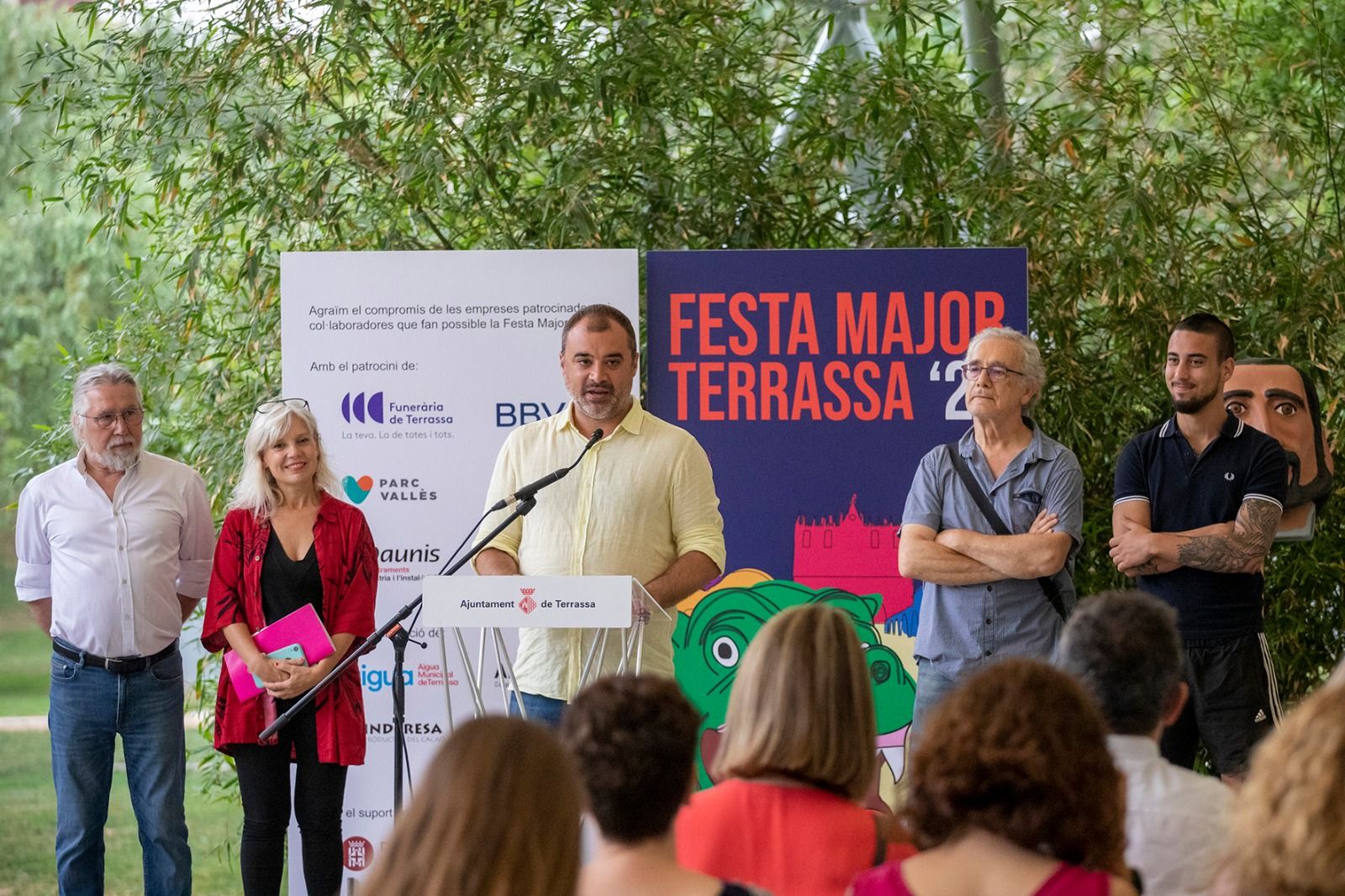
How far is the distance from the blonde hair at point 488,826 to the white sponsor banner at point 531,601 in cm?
191

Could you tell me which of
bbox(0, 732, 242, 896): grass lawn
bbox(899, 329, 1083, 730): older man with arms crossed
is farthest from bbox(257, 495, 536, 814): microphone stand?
bbox(0, 732, 242, 896): grass lawn

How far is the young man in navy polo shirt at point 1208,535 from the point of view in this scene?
164 inches

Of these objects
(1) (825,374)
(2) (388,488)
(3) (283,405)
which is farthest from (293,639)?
(1) (825,374)

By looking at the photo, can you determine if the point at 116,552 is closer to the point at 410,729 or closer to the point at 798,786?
the point at 410,729

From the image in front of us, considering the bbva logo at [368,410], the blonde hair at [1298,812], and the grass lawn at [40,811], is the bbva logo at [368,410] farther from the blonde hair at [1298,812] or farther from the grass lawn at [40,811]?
the blonde hair at [1298,812]

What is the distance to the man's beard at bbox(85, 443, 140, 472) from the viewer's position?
4.42 meters

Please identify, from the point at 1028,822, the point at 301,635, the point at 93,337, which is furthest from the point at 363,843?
the point at 1028,822

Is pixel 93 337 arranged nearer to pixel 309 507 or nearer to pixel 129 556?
pixel 129 556

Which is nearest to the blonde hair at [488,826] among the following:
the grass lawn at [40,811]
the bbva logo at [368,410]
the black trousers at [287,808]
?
the black trousers at [287,808]

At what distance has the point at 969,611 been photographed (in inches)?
158

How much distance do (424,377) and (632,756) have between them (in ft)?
11.1

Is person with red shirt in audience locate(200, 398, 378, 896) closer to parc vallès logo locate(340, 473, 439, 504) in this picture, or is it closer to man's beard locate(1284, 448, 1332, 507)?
parc vallès logo locate(340, 473, 439, 504)

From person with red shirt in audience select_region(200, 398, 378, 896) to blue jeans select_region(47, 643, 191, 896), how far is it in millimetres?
421

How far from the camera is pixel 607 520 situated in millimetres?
3920
